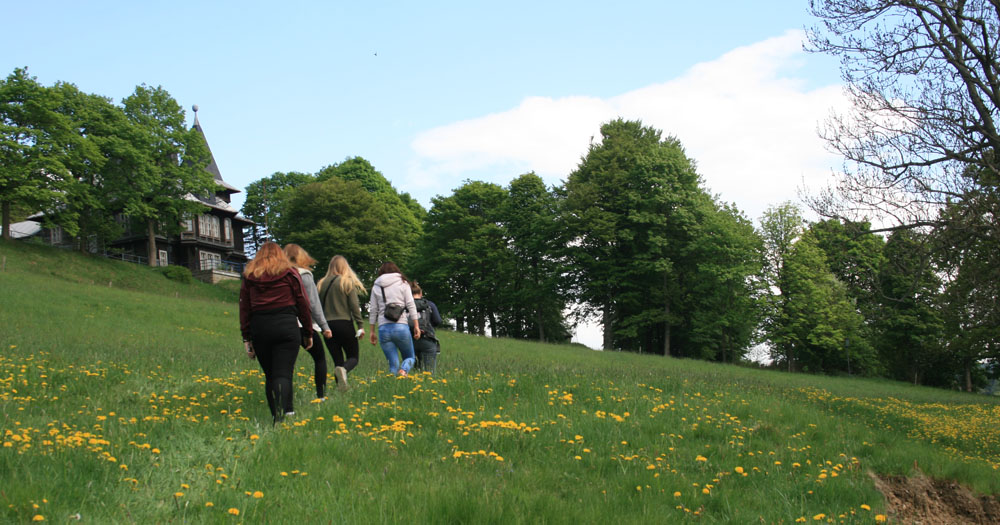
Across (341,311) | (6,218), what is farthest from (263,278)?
(6,218)

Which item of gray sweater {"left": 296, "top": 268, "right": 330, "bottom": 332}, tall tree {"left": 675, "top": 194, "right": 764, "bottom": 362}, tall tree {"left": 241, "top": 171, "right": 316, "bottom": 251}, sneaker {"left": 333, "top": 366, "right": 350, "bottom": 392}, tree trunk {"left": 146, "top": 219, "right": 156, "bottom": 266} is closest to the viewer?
gray sweater {"left": 296, "top": 268, "right": 330, "bottom": 332}

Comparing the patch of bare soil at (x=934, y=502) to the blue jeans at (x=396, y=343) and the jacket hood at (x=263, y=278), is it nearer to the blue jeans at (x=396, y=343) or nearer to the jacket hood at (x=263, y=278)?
the blue jeans at (x=396, y=343)

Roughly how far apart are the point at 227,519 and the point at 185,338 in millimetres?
19818

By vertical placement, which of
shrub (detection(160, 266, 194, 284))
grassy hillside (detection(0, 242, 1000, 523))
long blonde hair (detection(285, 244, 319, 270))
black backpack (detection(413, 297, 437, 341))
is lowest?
grassy hillside (detection(0, 242, 1000, 523))

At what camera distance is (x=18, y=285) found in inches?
1267

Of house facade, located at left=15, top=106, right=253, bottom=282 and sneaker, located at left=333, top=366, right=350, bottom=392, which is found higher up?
house facade, located at left=15, top=106, right=253, bottom=282

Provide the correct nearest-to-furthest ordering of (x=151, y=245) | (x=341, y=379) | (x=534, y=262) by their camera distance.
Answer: (x=341, y=379), (x=534, y=262), (x=151, y=245)

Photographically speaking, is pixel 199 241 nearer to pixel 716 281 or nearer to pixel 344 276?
pixel 716 281

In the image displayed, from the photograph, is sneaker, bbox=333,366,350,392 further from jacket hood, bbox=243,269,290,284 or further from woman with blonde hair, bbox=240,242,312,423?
jacket hood, bbox=243,269,290,284

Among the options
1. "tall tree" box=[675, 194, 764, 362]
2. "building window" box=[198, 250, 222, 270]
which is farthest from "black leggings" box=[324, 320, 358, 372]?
"building window" box=[198, 250, 222, 270]

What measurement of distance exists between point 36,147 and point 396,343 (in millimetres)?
47043

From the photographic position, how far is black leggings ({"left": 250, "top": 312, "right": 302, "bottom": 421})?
7.40 m

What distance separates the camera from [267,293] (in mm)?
7469

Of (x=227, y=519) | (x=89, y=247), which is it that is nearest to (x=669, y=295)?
(x=227, y=519)
